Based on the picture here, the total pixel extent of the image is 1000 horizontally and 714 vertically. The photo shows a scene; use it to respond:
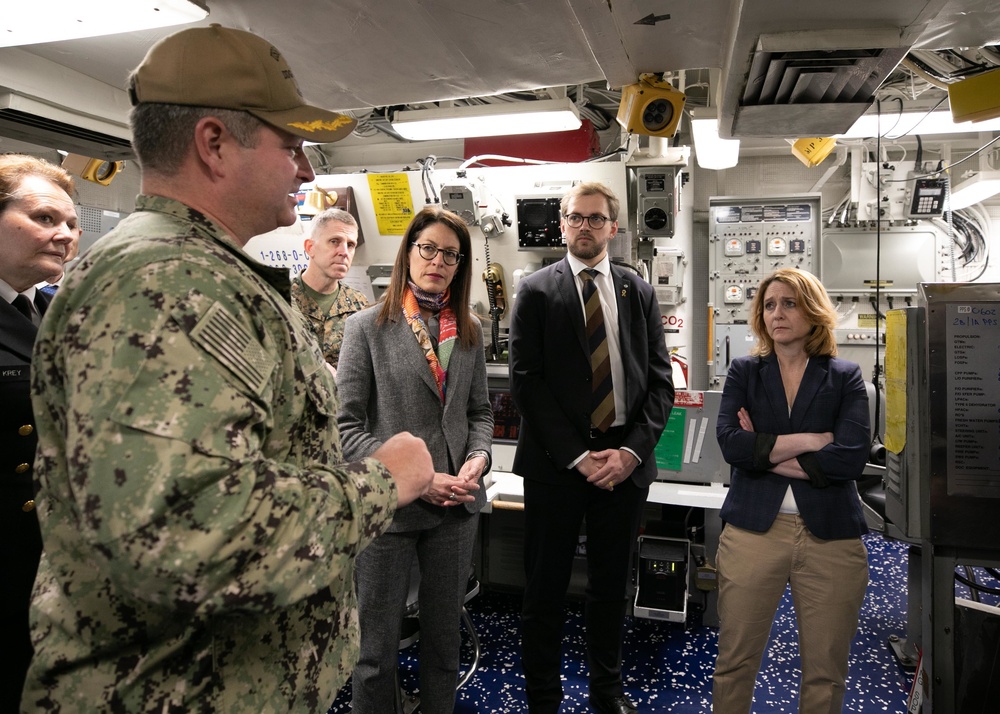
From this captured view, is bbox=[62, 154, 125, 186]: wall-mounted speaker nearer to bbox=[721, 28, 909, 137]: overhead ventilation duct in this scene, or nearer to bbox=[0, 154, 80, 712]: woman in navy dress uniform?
bbox=[0, 154, 80, 712]: woman in navy dress uniform

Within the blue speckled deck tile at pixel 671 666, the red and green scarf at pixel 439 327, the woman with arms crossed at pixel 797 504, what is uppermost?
the red and green scarf at pixel 439 327

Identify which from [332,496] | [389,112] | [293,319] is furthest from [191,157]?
[389,112]

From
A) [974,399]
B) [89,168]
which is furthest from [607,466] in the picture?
[89,168]

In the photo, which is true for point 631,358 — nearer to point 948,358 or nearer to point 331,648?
point 948,358

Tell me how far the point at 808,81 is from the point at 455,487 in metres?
1.53

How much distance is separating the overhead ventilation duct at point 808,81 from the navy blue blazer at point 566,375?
77 centimetres

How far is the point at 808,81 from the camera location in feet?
5.32

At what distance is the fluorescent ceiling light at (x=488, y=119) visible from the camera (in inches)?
135

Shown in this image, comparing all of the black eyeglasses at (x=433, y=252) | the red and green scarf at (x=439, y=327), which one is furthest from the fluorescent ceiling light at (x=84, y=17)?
the red and green scarf at (x=439, y=327)

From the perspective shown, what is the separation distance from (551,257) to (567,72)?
1839 mm

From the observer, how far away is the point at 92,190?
6.29 m

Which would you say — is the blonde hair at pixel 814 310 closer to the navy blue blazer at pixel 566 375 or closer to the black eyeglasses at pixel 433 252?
the navy blue blazer at pixel 566 375

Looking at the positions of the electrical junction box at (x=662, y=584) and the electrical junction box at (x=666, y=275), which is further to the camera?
the electrical junction box at (x=666, y=275)

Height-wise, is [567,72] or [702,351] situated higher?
[567,72]
